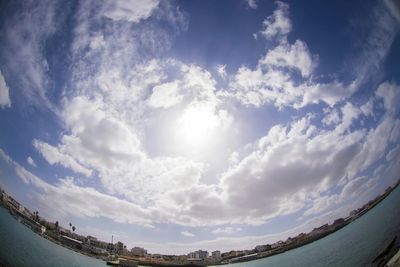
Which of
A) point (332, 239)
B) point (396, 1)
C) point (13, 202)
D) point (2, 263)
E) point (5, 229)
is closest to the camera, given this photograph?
point (396, 1)

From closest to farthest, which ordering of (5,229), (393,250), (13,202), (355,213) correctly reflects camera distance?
(393,250), (355,213), (13,202), (5,229)

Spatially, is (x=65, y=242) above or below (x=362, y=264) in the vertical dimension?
above

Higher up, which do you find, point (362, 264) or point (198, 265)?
point (198, 265)

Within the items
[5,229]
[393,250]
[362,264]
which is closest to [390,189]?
[393,250]

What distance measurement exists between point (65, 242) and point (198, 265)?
1780 centimetres

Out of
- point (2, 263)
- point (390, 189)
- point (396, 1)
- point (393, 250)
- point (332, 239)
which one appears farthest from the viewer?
point (332, 239)

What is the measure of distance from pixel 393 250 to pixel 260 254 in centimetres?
1619

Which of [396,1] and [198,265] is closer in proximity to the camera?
[396,1]

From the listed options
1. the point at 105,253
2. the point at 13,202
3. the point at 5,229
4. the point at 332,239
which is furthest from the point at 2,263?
the point at 332,239

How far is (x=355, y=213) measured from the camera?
1279cm

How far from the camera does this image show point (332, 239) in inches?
786

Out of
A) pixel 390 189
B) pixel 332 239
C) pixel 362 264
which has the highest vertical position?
pixel 390 189

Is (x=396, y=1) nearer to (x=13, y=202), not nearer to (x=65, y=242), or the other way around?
(x=13, y=202)

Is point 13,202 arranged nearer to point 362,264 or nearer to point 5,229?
point 5,229
